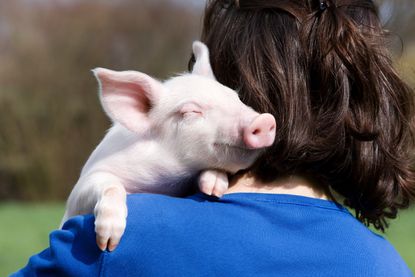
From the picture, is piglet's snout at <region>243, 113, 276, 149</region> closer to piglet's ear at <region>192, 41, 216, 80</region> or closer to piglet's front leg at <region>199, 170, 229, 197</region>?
piglet's front leg at <region>199, 170, 229, 197</region>

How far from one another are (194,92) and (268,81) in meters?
0.25

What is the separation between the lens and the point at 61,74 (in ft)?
61.6

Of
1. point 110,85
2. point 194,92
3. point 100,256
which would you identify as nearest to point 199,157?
point 194,92

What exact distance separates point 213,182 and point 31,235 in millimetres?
8181

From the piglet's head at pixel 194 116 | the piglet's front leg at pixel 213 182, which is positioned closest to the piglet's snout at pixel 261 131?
the piglet's head at pixel 194 116

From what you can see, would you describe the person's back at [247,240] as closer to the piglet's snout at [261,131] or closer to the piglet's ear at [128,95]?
the piglet's snout at [261,131]

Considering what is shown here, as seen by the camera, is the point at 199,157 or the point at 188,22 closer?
the point at 199,157

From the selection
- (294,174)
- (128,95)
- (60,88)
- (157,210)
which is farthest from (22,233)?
(60,88)

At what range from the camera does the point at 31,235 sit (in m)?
9.70

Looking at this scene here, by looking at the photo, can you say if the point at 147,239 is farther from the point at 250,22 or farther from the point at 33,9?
the point at 33,9

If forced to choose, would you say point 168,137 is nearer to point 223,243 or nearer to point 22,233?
point 223,243

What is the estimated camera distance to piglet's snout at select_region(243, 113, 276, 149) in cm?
181

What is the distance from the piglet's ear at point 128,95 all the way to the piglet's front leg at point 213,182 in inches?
10.9

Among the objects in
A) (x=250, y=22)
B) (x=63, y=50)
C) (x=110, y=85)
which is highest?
(x=250, y=22)
